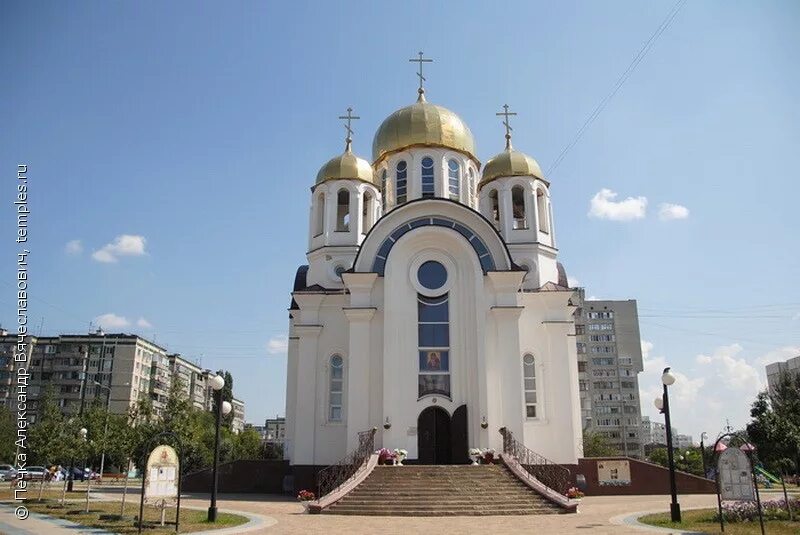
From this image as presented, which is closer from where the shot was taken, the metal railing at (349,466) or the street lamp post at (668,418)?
the street lamp post at (668,418)

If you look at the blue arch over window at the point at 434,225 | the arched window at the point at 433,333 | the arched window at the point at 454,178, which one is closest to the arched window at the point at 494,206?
the arched window at the point at 454,178

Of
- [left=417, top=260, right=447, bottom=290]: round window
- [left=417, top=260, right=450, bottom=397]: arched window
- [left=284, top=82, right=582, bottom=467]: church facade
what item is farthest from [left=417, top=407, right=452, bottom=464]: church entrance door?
[left=417, top=260, right=447, bottom=290]: round window

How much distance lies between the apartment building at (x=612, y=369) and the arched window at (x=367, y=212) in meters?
41.8

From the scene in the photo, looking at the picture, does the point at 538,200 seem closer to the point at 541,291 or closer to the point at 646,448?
the point at 541,291

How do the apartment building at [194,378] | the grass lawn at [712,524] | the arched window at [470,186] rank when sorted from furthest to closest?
1. the apartment building at [194,378]
2. the arched window at [470,186]
3. the grass lawn at [712,524]

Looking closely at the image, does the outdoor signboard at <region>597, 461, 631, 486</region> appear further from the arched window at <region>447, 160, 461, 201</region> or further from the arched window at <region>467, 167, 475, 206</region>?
the arched window at <region>447, 160, 461, 201</region>

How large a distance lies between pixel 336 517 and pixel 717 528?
892 centimetres

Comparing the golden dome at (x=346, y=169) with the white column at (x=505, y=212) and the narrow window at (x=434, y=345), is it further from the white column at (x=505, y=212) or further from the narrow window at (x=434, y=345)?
the narrow window at (x=434, y=345)

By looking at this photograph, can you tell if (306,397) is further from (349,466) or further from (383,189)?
(383,189)

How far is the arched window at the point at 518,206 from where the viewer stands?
96.4 ft

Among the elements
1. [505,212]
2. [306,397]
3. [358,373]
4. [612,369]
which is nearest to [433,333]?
[358,373]

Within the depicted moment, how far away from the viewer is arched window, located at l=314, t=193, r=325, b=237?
29.9 metres

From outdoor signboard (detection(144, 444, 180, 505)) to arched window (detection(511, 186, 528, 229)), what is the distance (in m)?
19.3

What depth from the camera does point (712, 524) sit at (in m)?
14.0
